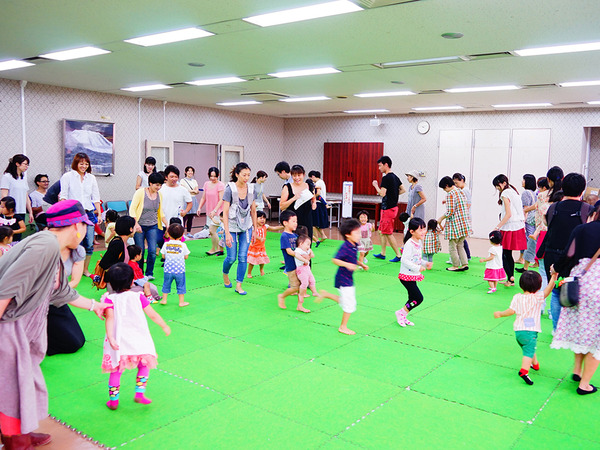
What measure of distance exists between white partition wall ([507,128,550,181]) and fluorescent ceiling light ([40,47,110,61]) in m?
10.1

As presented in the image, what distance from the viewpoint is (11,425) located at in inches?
104

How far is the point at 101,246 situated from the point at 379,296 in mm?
6498

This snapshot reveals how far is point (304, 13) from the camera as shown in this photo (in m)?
5.10

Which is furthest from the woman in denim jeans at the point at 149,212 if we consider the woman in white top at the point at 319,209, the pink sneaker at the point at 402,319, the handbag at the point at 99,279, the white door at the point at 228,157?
the white door at the point at 228,157

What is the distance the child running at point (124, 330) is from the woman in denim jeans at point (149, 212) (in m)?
3.34

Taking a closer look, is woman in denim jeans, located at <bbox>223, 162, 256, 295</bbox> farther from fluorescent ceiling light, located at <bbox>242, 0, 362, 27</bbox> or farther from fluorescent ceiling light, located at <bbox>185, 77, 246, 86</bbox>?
fluorescent ceiling light, located at <bbox>185, 77, 246, 86</bbox>

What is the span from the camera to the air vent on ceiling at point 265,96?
11047mm


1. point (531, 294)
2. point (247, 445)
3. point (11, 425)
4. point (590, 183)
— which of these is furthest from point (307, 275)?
point (590, 183)

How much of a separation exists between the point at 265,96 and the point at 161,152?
336cm

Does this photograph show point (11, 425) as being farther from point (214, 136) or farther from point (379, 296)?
point (214, 136)

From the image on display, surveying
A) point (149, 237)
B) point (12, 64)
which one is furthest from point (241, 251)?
point (12, 64)

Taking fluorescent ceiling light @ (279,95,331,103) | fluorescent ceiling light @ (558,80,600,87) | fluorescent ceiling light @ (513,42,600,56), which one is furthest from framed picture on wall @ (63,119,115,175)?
fluorescent ceiling light @ (558,80,600,87)

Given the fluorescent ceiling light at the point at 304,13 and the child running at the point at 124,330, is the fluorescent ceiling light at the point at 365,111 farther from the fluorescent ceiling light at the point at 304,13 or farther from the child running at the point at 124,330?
the child running at the point at 124,330

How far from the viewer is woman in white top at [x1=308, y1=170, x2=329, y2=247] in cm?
1053
